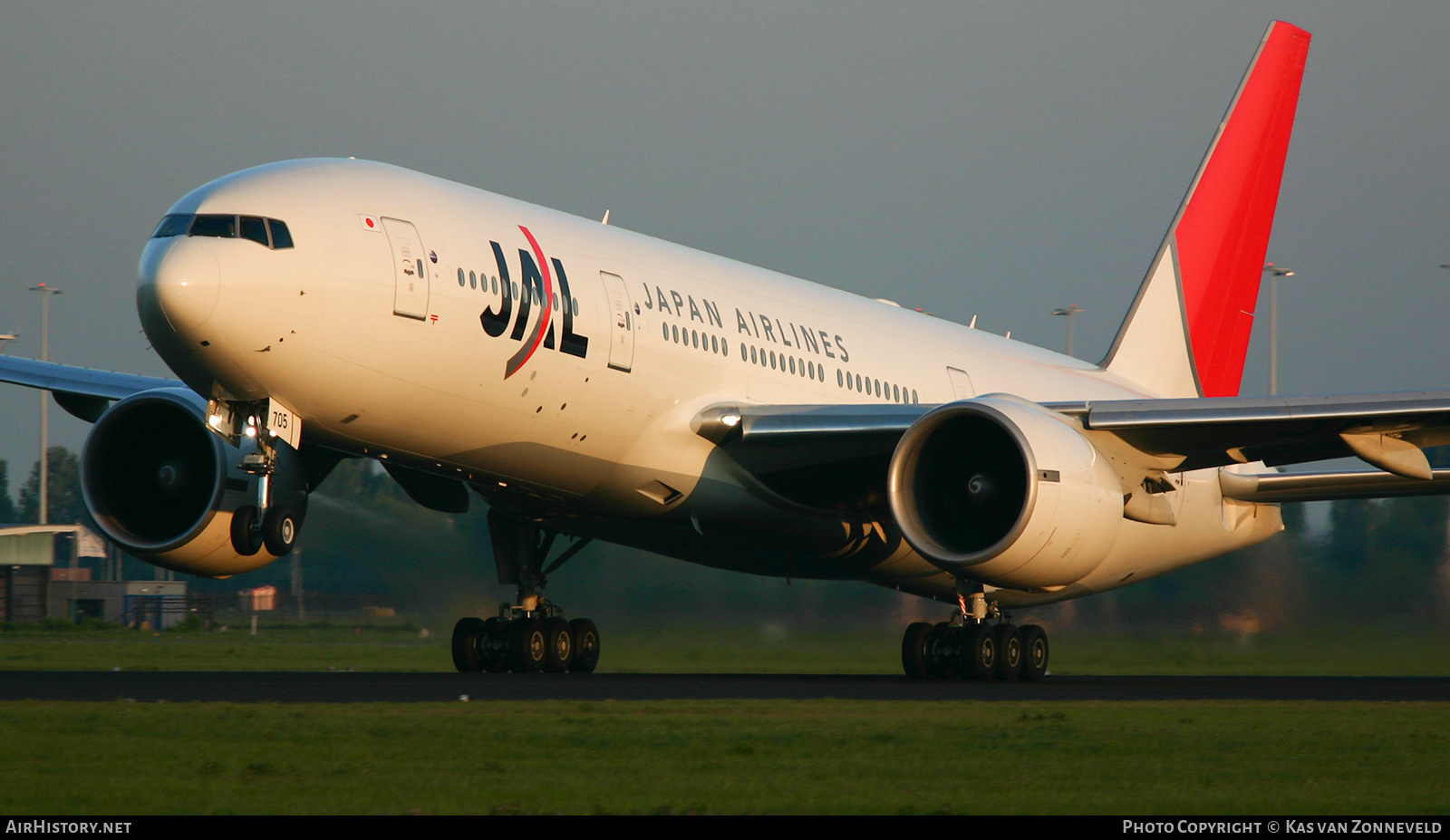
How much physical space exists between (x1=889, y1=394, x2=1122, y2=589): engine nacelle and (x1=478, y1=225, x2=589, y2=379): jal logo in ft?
12.2

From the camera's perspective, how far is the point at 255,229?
47.2ft

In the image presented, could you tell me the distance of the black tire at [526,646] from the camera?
19531 mm

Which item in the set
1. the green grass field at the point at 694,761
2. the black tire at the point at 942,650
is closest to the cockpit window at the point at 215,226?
the green grass field at the point at 694,761

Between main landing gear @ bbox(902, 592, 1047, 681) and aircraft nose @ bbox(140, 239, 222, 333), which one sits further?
main landing gear @ bbox(902, 592, 1047, 681)

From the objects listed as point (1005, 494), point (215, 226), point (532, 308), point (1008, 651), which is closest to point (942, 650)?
point (1008, 651)

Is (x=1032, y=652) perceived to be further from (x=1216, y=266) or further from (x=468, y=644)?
(x=1216, y=266)

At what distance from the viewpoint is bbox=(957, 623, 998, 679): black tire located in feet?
61.3

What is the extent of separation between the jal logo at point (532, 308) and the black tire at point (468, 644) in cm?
491

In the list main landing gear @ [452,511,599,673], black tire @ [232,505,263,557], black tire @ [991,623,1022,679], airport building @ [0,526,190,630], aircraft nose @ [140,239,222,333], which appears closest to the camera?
aircraft nose @ [140,239,222,333]

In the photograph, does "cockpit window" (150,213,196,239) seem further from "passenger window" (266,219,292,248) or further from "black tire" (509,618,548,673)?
"black tire" (509,618,548,673)

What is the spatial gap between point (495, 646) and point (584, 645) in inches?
47.6

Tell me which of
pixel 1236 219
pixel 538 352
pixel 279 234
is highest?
pixel 1236 219

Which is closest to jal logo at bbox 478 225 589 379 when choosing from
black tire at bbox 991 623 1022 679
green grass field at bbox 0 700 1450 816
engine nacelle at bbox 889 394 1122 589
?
engine nacelle at bbox 889 394 1122 589
